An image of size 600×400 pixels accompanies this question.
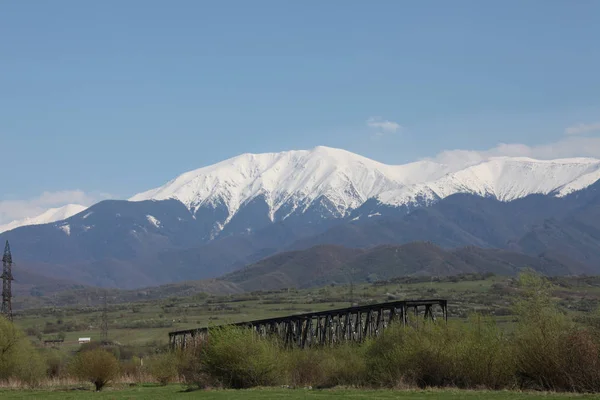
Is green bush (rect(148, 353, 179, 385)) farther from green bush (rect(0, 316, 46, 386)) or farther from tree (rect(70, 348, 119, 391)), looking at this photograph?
green bush (rect(0, 316, 46, 386))

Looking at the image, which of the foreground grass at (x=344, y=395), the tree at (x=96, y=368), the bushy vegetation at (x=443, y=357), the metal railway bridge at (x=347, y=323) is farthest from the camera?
the tree at (x=96, y=368)

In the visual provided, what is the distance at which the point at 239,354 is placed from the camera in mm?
75000

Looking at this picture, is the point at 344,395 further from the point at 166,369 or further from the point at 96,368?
the point at 166,369

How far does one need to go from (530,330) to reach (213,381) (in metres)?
28.5

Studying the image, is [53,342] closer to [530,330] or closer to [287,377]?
[287,377]

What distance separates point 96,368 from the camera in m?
88.8

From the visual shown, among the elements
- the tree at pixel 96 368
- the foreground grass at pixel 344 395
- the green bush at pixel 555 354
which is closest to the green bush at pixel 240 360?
the foreground grass at pixel 344 395

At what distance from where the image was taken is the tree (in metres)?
89.0

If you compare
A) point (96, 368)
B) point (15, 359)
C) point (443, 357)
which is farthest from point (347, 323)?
point (15, 359)

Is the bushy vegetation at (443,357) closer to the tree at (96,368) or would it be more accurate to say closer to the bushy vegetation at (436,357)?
the bushy vegetation at (436,357)

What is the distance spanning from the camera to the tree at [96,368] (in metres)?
89.0

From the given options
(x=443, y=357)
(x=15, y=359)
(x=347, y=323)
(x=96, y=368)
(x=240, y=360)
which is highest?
(x=347, y=323)

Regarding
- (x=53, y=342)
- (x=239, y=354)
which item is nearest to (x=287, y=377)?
(x=239, y=354)

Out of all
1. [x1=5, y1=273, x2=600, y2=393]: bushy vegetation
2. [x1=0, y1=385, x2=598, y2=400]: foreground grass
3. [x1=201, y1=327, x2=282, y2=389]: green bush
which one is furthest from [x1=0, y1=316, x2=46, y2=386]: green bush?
[x1=201, y1=327, x2=282, y2=389]: green bush
